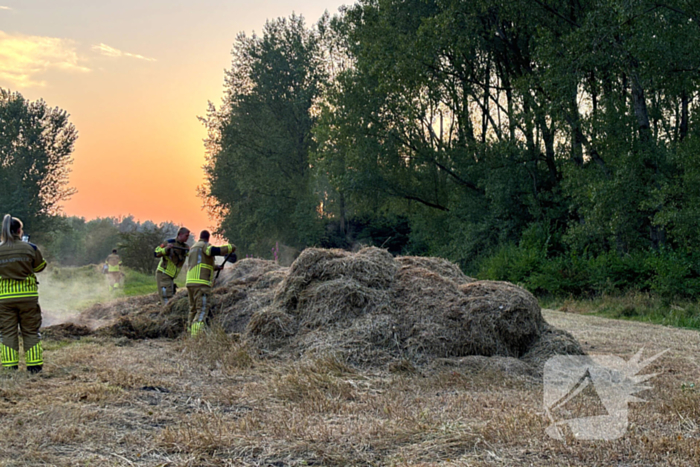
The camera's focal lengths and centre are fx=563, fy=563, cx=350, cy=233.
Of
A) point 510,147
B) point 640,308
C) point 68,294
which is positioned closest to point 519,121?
point 510,147

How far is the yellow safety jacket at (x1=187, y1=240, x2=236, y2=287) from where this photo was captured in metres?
10.1

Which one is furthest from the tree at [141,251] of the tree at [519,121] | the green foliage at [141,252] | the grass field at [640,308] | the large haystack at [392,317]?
the large haystack at [392,317]

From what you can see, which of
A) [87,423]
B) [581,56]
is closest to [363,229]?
[581,56]

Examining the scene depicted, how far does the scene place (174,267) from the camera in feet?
40.0

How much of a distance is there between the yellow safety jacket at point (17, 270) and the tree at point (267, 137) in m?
33.3

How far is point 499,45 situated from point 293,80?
2477 centimetres

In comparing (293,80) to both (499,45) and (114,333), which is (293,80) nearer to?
(499,45)

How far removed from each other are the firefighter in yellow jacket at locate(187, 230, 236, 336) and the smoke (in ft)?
12.1

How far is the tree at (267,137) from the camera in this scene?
42438 millimetres

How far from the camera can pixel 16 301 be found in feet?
23.3

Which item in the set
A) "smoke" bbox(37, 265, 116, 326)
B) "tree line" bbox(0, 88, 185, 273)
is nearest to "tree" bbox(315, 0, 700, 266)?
"smoke" bbox(37, 265, 116, 326)

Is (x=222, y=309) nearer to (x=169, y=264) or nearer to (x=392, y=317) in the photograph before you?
(x=169, y=264)

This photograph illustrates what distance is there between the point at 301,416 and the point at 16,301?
439 centimetres

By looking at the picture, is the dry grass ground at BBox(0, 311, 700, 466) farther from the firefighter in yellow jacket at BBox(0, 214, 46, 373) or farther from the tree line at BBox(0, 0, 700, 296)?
the tree line at BBox(0, 0, 700, 296)
